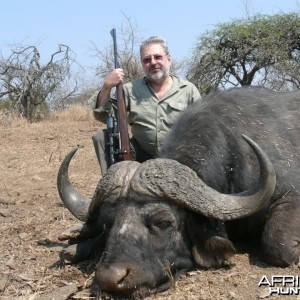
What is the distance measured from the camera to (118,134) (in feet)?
19.0

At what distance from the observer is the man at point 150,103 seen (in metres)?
6.07

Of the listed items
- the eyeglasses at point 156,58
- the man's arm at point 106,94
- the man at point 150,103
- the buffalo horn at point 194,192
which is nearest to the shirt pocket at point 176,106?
the man at point 150,103

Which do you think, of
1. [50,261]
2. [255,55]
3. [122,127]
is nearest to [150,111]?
[122,127]

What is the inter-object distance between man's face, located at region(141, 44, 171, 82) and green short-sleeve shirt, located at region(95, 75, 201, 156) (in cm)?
18

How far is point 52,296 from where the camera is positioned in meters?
4.02

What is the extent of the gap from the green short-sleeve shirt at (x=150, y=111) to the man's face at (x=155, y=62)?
18 centimetres

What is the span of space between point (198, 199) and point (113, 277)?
0.86 m

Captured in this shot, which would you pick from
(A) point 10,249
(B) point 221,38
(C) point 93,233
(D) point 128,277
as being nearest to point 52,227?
(A) point 10,249

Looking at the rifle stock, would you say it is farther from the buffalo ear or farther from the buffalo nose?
the buffalo nose

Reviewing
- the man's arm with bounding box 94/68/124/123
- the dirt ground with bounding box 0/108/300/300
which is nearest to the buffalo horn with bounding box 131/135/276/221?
the dirt ground with bounding box 0/108/300/300

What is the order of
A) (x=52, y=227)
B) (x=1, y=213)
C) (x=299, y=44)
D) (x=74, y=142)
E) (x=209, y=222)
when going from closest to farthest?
(x=209, y=222) < (x=52, y=227) < (x=1, y=213) < (x=74, y=142) < (x=299, y=44)

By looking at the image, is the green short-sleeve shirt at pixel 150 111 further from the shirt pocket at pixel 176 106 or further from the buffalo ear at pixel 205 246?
the buffalo ear at pixel 205 246

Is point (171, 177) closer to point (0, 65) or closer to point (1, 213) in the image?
point (1, 213)

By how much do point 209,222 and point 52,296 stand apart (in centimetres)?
123
